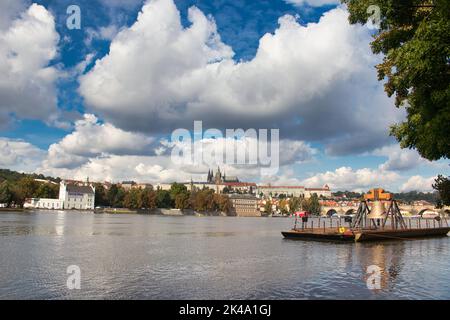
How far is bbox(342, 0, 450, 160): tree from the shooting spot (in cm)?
1619

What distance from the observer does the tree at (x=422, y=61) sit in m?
16.2

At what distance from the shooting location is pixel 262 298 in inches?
818

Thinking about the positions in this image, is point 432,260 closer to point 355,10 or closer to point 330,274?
point 330,274

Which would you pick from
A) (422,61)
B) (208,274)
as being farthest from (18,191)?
(422,61)

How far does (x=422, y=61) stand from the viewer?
16359 mm

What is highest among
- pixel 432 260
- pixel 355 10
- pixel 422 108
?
pixel 355 10
